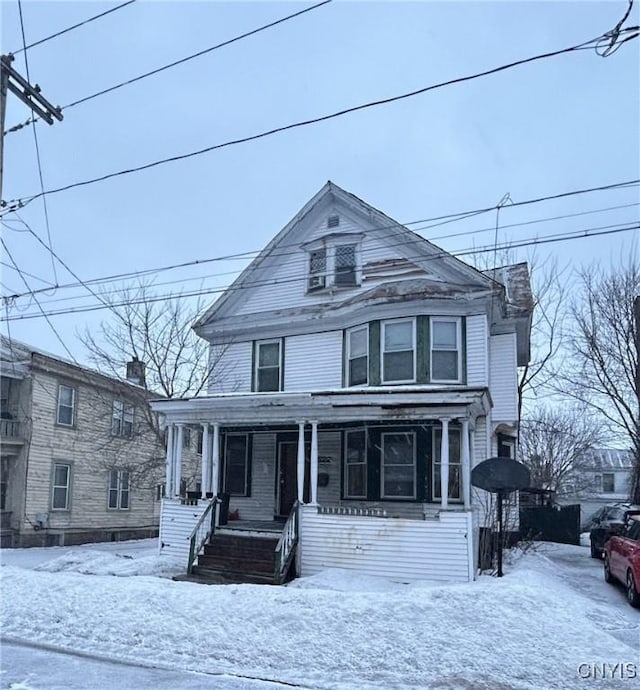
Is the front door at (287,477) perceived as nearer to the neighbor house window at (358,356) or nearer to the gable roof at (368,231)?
the neighbor house window at (358,356)

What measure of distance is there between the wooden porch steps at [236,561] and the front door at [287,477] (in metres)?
3.00

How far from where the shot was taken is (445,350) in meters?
16.3

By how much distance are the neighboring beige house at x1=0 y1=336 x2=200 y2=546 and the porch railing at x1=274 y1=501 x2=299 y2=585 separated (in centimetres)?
846

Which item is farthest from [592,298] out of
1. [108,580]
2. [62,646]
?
[62,646]

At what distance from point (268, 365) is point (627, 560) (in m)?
10.5

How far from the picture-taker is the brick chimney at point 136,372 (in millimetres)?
21500

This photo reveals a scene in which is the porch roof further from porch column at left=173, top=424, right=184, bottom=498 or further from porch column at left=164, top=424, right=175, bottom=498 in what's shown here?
porch column at left=164, top=424, right=175, bottom=498

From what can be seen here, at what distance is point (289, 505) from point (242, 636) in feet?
29.9

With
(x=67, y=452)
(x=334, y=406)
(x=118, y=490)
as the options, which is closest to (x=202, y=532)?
(x=334, y=406)

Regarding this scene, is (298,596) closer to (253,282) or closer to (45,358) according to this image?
(253,282)

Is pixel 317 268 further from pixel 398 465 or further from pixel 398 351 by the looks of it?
pixel 398 465

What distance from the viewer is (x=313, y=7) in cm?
903

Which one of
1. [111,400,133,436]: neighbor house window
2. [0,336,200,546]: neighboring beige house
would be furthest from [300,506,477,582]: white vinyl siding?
[111,400,133,436]: neighbor house window

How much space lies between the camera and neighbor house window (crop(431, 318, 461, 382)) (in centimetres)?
1620
